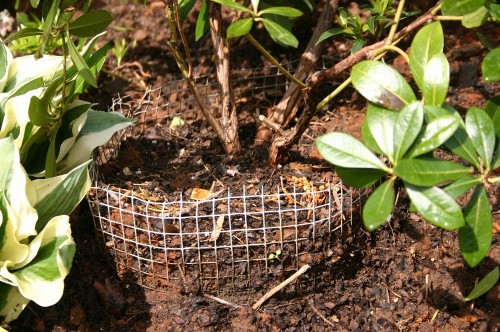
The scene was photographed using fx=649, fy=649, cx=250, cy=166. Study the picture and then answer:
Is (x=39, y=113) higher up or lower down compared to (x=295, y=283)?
higher up

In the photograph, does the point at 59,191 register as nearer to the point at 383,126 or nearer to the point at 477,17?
the point at 383,126

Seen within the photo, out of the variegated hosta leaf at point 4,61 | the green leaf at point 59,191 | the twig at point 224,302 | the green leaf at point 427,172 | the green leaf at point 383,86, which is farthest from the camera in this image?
the variegated hosta leaf at point 4,61

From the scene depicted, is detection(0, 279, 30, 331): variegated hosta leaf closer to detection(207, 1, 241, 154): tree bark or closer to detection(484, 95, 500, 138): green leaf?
detection(207, 1, 241, 154): tree bark

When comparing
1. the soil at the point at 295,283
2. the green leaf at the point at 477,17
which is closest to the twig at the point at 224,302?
the soil at the point at 295,283

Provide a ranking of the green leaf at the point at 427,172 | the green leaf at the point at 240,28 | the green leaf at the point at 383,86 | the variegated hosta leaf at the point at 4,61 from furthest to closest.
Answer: the variegated hosta leaf at the point at 4,61, the green leaf at the point at 240,28, the green leaf at the point at 383,86, the green leaf at the point at 427,172

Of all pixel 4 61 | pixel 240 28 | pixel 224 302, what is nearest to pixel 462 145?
pixel 240 28

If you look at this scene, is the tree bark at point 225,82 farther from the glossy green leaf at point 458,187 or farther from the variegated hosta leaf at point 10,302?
the glossy green leaf at point 458,187

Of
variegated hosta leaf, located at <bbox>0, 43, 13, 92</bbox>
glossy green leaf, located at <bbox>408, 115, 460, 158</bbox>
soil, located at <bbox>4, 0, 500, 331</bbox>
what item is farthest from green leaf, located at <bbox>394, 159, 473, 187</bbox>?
variegated hosta leaf, located at <bbox>0, 43, 13, 92</bbox>
